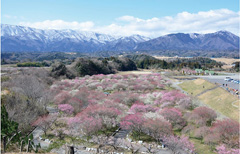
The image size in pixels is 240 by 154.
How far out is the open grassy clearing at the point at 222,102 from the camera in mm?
29552

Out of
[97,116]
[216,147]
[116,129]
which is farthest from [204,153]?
[97,116]

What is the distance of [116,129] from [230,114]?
19.2 meters

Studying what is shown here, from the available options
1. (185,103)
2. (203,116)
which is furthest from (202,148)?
(185,103)

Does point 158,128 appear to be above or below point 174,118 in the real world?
above

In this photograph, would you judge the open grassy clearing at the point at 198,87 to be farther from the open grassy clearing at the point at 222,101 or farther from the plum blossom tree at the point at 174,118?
the plum blossom tree at the point at 174,118

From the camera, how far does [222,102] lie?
34688 millimetres

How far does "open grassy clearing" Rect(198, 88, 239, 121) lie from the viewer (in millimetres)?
29552

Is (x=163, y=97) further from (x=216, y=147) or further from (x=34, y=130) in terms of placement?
(x=34, y=130)

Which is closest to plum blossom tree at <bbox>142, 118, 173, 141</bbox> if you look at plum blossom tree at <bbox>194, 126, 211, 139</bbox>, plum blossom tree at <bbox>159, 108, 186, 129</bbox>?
plum blossom tree at <bbox>194, 126, 211, 139</bbox>

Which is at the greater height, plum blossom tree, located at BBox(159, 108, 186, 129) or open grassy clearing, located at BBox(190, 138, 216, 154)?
plum blossom tree, located at BBox(159, 108, 186, 129)

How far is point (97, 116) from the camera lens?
888 inches

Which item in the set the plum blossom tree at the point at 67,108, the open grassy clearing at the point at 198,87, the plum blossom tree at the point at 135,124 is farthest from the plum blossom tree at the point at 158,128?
the open grassy clearing at the point at 198,87

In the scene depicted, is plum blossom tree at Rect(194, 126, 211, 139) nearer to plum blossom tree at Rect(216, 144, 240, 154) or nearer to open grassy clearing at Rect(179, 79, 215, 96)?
plum blossom tree at Rect(216, 144, 240, 154)

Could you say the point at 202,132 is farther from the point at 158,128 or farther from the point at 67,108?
the point at 67,108
